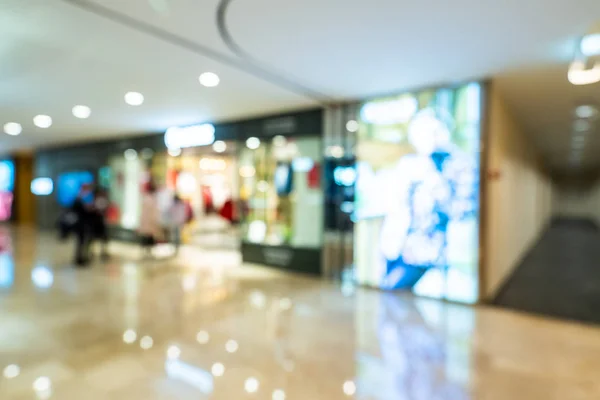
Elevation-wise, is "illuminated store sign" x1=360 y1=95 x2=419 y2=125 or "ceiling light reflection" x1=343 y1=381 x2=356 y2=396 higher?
"illuminated store sign" x1=360 y1=95 x2=419 y2=125

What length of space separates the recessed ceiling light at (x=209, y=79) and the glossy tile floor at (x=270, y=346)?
296 centimetres

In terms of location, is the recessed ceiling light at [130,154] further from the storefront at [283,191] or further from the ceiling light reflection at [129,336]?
the ceiling light reflection at [129,336]

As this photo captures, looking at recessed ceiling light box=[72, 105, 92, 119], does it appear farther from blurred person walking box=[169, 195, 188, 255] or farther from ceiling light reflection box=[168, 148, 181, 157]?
blurred person walking box=[169, 195, 188, 255]

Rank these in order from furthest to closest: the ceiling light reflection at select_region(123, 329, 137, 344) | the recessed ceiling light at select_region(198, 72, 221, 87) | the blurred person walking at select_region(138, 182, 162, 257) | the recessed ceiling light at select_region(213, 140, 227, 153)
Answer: the blurred person walking at select_region(138, 182, 162, 257) → the recessed ceiling light at select_region(213, 140, 227, 153) → the recessed ceiling light at select_region(198, 72, 221, 87) → the ceiling light reflection at select_region(123, 329, 137, 344)

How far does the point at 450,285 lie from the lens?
17.7 ft

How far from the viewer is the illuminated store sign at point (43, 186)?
43.6ft

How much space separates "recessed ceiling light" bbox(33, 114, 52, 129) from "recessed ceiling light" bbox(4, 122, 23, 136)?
0.45m

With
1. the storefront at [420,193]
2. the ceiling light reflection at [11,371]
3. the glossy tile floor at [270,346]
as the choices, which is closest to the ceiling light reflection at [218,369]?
the glossy tile floor at [270,346]

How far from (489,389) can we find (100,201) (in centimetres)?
798

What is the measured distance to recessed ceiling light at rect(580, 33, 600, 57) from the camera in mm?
3578

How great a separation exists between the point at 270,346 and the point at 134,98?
4.61 metres

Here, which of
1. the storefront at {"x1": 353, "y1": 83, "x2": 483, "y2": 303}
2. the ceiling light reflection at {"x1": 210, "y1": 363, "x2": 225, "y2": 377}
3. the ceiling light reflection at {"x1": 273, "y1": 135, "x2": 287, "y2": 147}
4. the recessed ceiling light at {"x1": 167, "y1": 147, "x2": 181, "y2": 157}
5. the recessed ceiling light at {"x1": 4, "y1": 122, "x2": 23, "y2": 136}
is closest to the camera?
the ceiling light reflection at {"x1": 210, "y1": 363, "x2": 225, "y2": 377}

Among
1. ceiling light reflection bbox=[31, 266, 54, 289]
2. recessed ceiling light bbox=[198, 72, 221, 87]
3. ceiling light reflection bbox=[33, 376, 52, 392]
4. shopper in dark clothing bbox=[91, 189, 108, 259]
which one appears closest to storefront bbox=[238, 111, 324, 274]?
recessed ceiling light bbox=[198, 72, 221, 87]

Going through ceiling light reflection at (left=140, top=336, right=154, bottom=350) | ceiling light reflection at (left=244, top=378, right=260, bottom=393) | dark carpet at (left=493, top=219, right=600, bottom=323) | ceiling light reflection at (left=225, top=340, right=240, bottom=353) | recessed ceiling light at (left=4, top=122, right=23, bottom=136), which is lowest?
dark carpet at (left=493, top=219, right=600, bottom=323)
